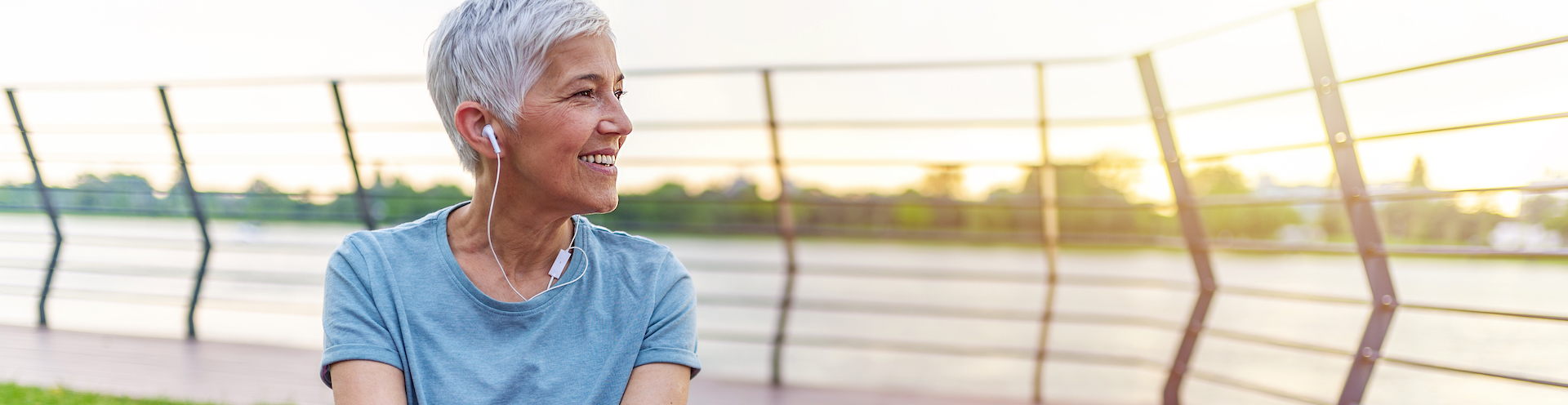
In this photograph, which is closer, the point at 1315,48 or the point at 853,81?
the point at 1315,48

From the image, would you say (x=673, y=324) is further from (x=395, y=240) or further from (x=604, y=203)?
(x=395, y=240)

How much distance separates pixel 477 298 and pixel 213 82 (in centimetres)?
281

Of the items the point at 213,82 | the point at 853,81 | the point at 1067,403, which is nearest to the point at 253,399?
the point at 213,82

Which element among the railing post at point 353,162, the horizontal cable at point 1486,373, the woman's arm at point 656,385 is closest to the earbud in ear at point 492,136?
the woman's arm at point 656,385

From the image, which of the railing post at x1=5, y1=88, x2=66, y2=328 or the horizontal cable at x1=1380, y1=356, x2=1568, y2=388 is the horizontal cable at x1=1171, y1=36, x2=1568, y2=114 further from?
the railing post at x1=5, y1=88, x2=66, y2=328

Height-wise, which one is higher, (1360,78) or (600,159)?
(1360,78)

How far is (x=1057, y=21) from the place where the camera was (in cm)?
1577

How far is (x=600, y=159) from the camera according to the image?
2.48 feet

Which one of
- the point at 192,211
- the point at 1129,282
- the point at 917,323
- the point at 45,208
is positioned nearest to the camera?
the point at 1129,282

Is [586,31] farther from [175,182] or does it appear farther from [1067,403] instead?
[175,182]

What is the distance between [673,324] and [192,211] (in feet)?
10.4

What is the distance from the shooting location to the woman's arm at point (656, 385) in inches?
31.1

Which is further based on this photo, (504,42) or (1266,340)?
(1266,340)

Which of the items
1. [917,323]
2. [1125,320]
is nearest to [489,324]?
[1125,320]
